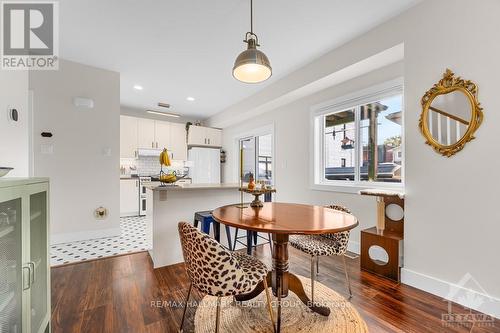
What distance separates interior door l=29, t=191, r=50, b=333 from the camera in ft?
3.96

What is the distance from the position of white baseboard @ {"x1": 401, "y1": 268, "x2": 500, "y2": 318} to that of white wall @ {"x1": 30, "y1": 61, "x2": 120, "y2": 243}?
408 cm

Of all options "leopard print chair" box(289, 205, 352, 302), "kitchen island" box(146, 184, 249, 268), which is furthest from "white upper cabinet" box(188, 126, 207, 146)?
"leopard print chair" box(289, 205, 352, 302)

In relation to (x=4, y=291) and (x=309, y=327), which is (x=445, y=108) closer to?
(x=309, y=327)

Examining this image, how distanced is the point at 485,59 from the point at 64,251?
16.0ft

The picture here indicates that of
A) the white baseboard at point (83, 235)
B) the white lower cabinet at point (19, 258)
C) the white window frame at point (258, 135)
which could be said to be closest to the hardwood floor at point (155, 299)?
the white lower cabinet at point (19, 258)

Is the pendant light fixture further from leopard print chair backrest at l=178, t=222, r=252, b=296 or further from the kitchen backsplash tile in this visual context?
the kitchen backsplash tile

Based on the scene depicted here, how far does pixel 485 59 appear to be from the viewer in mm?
1732

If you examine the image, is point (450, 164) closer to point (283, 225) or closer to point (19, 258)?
point (283, 225)

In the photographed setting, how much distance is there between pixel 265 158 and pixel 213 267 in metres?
3.80

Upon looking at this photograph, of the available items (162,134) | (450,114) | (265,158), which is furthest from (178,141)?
(450,114)

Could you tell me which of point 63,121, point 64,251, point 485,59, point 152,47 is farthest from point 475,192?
point 63,121

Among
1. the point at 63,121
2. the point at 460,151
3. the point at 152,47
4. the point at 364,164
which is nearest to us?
the point at 460,151

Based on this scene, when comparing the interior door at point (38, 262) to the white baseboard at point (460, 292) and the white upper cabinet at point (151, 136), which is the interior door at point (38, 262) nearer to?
the white baseboard at point (460, 292)

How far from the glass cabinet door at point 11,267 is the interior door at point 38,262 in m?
0.07
